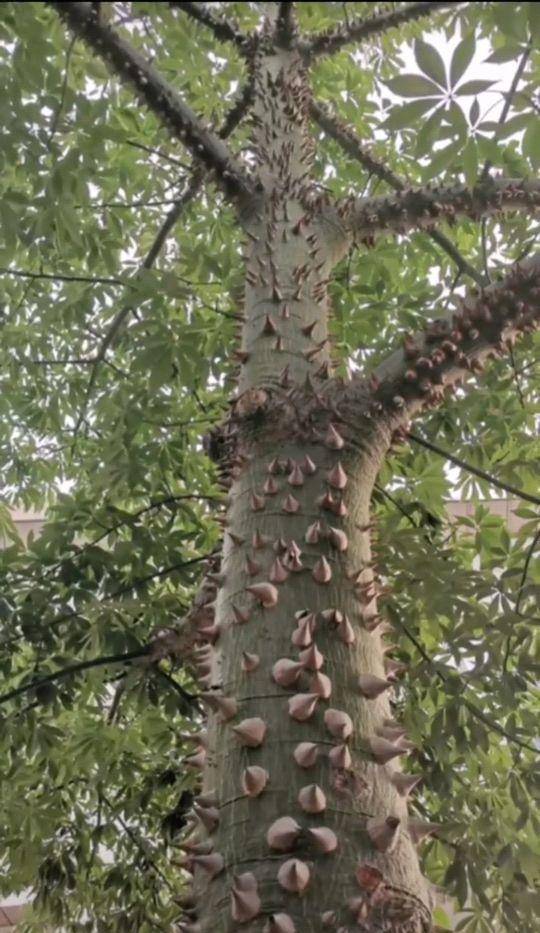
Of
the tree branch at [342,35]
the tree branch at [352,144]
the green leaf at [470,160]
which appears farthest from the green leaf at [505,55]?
the tree branch at [352,144]

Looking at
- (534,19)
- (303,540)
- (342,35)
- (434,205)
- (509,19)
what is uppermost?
(342,35)

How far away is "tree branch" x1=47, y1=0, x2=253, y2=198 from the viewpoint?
1.97 m

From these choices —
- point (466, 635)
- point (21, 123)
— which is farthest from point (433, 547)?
point (21, 123)

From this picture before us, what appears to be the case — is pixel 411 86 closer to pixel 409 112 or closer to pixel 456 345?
pixel 409 112

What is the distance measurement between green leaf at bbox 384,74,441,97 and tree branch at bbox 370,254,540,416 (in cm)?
54

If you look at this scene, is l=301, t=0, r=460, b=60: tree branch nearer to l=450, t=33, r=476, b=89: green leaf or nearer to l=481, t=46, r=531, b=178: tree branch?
l=481, t=46, r=531, b=178: tree branch

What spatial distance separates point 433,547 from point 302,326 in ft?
2.84

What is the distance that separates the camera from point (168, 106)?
2.24 meters

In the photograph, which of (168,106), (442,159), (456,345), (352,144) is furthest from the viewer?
(352,144)

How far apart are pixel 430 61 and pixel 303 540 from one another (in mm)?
819

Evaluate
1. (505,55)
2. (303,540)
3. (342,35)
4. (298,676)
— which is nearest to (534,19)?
(505,55)

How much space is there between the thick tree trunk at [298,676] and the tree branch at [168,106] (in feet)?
1.51

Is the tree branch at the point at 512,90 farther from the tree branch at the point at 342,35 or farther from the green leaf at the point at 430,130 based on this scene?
the tree branch at the point at 342,35

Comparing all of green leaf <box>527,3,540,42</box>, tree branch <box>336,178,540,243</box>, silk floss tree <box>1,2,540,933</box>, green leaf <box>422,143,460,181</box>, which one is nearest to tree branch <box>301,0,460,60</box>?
silk floss tree <box>1,2,540,933</box>
